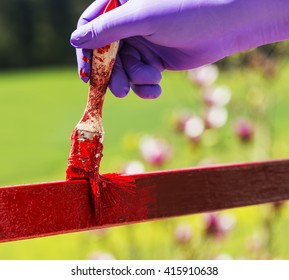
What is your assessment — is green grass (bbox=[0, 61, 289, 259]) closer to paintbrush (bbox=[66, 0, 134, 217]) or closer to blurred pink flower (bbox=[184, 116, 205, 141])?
blurred pink flower (bbox=[184, 116, 205, 141])

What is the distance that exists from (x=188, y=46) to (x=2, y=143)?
653 centimetres

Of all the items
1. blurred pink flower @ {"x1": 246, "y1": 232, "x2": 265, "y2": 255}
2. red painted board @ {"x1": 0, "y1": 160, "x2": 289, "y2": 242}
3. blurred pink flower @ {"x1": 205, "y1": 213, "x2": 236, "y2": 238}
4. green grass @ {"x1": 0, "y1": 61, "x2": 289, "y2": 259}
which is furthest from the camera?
green grass @ {"x1": 0, "y1": 61, "x2": 289, "y2": 259}

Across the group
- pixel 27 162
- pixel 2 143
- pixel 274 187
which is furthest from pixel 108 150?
pixel 274 187

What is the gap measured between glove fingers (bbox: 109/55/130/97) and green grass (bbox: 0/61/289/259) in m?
0.91

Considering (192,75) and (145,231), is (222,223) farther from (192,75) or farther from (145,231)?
(145,231)

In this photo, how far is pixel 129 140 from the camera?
1.71 meters

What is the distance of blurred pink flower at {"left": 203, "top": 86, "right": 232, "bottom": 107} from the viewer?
1802mm

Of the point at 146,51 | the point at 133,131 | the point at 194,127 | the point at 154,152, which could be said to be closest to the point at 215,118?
the point at 194,127

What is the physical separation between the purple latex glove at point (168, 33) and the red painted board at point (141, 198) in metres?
0.11

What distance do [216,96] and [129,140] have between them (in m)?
0.26

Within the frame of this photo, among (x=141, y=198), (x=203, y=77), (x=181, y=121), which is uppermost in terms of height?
(x=203, y=77)

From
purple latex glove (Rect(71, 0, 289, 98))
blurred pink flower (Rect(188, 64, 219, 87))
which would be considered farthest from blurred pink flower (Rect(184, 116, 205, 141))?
purple latex glove (Rect(71, 0, 289, 98))

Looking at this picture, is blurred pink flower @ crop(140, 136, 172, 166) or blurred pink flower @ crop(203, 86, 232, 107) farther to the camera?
blurred pink flower @ crop(203, 86, 232, 107)

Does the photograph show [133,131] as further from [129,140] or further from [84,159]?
[84,159]
